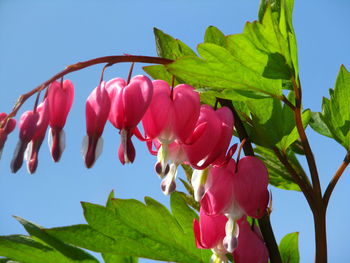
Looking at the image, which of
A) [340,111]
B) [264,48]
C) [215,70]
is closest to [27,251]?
[215,70]

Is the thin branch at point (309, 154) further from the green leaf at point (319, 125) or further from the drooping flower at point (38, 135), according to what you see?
the drooping flower at point (38, 135)

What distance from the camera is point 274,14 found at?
45.8 inches

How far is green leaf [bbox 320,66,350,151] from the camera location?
121cm

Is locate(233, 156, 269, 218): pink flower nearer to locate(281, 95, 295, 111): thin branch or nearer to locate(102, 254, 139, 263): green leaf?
locate(281, 95, 295, 111): thin branch

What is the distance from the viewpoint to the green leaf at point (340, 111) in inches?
47.7

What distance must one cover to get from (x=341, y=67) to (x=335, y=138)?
0.54 ft

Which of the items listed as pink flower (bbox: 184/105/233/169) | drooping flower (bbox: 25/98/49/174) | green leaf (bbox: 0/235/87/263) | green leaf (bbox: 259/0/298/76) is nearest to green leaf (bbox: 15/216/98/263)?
green leaf (bbox: 0/235/87/263)

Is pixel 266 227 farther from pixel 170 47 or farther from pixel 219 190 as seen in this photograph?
pixel 170 47

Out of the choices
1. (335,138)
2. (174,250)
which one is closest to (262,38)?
(335,138)

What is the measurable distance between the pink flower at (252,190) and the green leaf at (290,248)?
32 centimetres

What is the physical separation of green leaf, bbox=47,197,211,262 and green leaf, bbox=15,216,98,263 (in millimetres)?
19

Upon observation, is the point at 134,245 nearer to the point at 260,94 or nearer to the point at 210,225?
the point at 210,225

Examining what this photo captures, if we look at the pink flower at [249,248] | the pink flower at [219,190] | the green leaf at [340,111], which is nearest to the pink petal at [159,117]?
the pink flower at [219,190]

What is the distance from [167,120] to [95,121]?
0.43 ft
